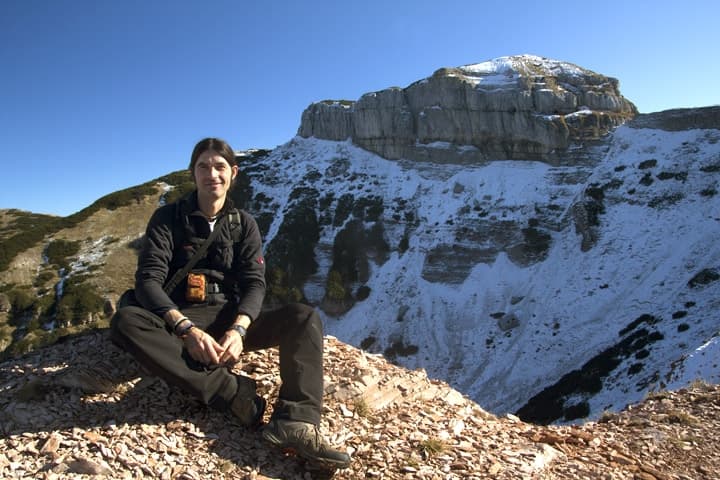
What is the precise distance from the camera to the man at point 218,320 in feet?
12.9

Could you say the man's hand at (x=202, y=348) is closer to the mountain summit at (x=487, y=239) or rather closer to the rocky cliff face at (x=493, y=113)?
the mountain summit at (x=487, y=239)

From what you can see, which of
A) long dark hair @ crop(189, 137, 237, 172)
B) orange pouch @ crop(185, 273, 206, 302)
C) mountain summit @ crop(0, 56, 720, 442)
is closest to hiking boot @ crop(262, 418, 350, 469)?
orange pouch @ crop(185, 273, 206, 302)

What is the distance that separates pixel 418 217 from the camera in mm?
51688

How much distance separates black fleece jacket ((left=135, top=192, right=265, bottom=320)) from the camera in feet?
14.7

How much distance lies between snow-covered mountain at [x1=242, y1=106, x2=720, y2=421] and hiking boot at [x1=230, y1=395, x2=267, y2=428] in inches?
838

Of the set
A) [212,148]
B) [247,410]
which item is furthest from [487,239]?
[247,410]

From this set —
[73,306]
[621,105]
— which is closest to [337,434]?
[73,306]

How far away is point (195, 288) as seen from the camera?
15.1 ft

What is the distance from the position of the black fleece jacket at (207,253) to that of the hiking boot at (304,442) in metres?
1.17

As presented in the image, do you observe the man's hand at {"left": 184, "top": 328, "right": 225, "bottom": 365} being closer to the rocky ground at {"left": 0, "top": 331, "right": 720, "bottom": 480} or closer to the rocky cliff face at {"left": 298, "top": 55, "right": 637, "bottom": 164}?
the rocky ground at {"left": 0, "top": 331, "right": 720, "bottom": 480}

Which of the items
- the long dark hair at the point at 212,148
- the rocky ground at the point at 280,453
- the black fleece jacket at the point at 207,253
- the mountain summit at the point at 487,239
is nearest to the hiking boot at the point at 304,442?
the rocky ground at the point at 280,453

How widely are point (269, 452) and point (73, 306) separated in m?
40.1

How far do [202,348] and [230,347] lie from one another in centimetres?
25

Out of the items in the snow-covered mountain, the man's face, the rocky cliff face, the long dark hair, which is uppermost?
the rocky cliff face
